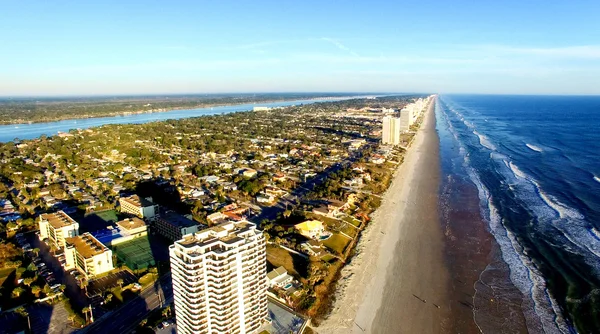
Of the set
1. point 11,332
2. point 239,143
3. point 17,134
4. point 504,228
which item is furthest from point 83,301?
point 17,134

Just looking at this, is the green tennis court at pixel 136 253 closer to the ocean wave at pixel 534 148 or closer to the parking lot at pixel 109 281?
the parking lot at pixel 109 281

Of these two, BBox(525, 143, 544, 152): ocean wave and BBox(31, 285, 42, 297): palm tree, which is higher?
BBox(525, 143, 544, 152): ocean wave

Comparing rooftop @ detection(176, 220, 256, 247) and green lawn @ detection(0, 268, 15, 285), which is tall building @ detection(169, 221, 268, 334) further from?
green lawn @ detection(0, 268, 15, 285)

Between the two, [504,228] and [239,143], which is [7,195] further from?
[504,228]

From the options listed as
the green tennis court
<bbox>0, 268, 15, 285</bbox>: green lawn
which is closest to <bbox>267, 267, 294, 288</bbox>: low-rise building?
the green tennis court

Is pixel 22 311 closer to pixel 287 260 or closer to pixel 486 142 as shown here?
pixel 287 260

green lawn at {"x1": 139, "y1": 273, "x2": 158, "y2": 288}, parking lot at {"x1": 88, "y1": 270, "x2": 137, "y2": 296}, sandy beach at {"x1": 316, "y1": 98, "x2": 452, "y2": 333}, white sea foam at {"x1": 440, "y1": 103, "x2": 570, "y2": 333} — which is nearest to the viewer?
white sea foam at {"x1": 440, "y1": 103, "x2": 570, "y2": 333}

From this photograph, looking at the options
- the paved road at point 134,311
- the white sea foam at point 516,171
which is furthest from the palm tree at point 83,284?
the white sea foam at point 516,171
